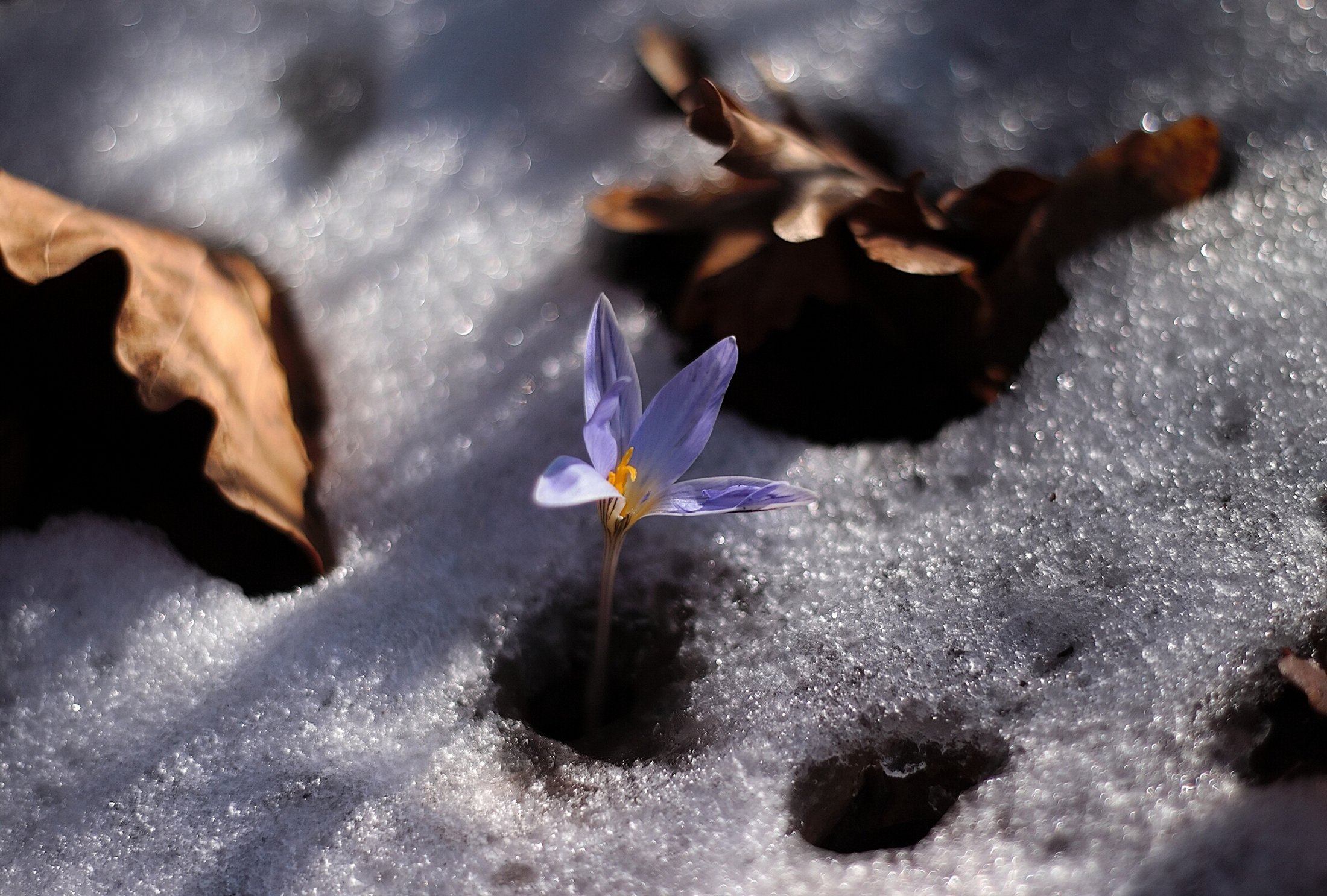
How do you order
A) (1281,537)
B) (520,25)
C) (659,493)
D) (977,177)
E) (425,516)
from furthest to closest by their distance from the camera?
(520,25), (977,177), (425,516), (1281,537), (659,493)

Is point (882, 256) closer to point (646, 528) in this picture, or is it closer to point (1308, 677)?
point (646, 528)

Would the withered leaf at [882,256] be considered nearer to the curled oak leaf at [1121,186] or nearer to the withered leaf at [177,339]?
the curled oak leaf at [1121,186]

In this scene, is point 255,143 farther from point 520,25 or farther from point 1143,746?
point 1143,746

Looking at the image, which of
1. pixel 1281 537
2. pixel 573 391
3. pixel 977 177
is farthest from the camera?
pixel 977 177

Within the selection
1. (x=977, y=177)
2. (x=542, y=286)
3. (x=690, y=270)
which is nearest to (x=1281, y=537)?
(x=977, y=177)

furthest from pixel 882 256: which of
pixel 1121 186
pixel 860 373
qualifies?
pixel 1121 186

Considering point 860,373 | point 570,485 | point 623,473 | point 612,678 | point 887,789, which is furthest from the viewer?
point 860,373

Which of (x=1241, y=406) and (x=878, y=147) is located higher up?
(x=878, y=147)
